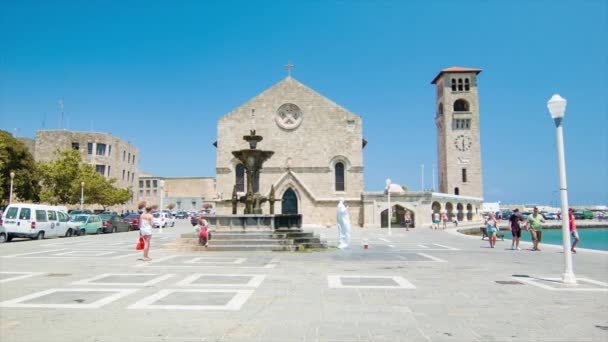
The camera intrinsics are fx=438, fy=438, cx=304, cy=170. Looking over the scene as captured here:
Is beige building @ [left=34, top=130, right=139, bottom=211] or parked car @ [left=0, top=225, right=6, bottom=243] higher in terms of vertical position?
beige building @ [left=34, top=130, right=139, bottom=211]

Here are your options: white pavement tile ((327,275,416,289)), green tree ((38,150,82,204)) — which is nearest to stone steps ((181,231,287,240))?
white pavement tile ((327,275,416,289))

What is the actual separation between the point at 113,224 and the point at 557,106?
31.4 metres

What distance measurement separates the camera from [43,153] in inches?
2312

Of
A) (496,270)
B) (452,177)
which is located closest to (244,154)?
(496,270)

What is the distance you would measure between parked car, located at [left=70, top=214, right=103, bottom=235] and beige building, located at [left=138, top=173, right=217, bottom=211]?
186 feet

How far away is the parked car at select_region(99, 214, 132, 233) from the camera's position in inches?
1276

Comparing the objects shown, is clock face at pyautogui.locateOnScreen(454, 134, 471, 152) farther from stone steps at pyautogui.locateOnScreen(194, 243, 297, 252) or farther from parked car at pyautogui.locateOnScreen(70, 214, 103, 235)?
stone steps at pyautogui.locateOnScreen(194, 243, 297, 252)

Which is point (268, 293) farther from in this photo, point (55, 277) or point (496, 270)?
point (496, 270)

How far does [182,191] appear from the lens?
90812 millimetres

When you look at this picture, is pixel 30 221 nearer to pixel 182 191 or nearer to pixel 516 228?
pixel 516 228

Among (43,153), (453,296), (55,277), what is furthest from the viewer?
(43,153)

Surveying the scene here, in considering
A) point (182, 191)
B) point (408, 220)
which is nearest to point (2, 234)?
point (408, 220)

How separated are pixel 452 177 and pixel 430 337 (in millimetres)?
52235

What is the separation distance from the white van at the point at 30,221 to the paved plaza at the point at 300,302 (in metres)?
12.5
